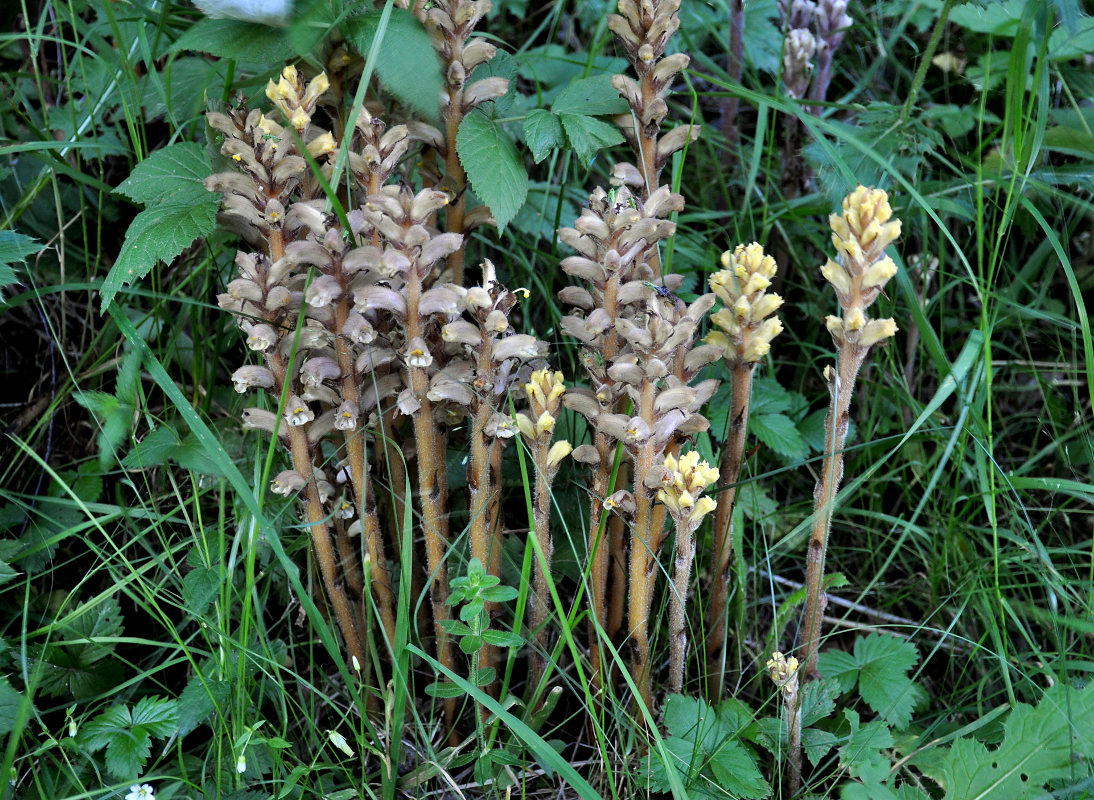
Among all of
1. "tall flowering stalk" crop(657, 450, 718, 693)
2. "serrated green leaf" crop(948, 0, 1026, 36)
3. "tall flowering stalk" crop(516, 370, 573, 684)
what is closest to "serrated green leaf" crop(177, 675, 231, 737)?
"tall flowering stalk" crop(516, 370, 573, 684)

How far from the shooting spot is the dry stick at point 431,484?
5.61 feet

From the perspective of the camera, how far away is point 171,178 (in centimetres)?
192

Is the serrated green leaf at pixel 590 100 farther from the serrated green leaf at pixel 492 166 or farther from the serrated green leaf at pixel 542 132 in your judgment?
the serrated green leaf at pixel 492 166

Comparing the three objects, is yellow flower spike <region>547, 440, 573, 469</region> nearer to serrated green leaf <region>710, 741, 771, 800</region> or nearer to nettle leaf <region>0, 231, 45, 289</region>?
serrated green leaf <region>710, 741, 771, 800</region>

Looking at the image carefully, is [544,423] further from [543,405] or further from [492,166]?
[492,166]

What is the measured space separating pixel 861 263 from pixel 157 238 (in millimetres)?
1318

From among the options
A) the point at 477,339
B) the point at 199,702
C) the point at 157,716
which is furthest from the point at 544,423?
the point at 157,716

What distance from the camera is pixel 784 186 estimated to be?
10.8ft

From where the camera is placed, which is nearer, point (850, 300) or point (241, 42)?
point (850, 300)

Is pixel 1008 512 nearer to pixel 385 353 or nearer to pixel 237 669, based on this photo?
pixel 385 353

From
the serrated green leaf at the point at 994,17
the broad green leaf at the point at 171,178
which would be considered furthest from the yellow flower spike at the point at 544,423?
the serrated green leaf at the point at 994,17

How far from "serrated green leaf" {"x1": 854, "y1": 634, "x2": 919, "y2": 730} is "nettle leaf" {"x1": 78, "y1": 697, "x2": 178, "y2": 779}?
1490 mm

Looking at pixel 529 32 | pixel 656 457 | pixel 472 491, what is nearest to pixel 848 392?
pixel 656 457

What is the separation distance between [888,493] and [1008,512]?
46cm
